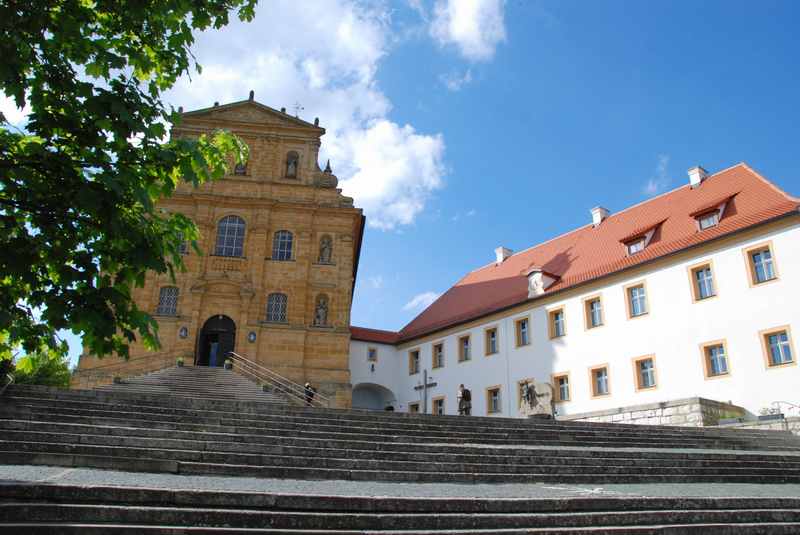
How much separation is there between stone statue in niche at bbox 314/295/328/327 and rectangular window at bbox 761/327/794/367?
19138 millimetres

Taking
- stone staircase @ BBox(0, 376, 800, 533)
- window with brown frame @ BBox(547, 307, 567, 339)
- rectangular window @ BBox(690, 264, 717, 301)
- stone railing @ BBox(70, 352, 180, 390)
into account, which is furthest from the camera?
window with brown frame @ BBox(547, 307, 567, 339)

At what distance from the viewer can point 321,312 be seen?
32.1m

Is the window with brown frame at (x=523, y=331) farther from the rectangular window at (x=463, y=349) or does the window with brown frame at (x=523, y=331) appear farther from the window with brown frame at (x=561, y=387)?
the rectangular window at (x=463, y=349)

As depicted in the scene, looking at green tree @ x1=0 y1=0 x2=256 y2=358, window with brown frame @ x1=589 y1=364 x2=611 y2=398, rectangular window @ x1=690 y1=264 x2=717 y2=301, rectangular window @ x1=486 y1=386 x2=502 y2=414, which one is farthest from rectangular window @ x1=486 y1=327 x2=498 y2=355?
green tree @ x1=0 y1=0 x2=256 y2=358

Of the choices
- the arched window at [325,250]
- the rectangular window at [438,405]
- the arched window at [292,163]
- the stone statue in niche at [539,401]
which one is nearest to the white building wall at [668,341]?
the rectangular window at [438,405]

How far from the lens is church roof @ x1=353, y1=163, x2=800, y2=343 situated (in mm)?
24000

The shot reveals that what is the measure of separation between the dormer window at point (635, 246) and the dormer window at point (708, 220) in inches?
105

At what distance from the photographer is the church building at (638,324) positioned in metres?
21.3

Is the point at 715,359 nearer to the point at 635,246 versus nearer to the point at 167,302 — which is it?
the point at 635,246

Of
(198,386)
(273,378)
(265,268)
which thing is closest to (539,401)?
(198,386)

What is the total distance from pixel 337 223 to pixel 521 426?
21.2m

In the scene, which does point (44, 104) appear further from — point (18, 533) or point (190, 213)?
point (190, 213)

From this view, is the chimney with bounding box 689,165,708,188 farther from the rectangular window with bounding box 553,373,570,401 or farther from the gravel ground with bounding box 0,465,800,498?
the gravel ground with bounding box 0,465,800,498

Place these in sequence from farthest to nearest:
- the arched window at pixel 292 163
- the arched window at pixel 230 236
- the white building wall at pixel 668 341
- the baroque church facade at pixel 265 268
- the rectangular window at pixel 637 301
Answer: the arched window at pixel 292 163, the arched window at pixel 230 236, the baroque church facade at pixel 265 268, the rectangular window at pixel 637 301, the white building wall at pixel 668 341
